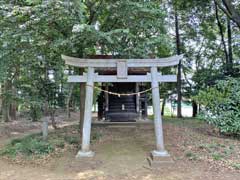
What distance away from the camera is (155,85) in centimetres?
685

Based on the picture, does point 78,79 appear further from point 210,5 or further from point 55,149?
point 210,5

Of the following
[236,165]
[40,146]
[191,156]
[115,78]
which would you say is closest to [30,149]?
[40,146]

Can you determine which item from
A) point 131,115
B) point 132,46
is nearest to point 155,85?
point 132,46

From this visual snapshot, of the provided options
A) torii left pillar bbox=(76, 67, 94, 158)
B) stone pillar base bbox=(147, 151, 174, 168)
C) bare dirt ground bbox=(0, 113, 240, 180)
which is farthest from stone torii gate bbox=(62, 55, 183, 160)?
bare dirt ground bbox=(0, 113, 240, 180)

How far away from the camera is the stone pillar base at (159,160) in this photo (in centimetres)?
617

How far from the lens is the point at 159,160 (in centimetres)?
625

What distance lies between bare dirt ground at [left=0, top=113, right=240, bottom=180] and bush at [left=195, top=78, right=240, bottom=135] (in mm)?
473

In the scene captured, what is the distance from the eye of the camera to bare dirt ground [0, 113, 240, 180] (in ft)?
18.5

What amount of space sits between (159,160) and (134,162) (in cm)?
61

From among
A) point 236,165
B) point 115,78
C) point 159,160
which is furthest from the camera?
point 115,78

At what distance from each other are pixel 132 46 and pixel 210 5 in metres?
9.85

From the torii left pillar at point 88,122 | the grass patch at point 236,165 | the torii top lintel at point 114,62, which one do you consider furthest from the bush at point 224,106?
the torii left pillar at point 88,122

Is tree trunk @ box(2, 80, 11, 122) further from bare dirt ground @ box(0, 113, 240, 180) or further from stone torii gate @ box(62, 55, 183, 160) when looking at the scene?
stone torii gate @ box(62, 55, 183, 160)

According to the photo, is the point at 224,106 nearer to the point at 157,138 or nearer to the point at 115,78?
the point at 157,138
